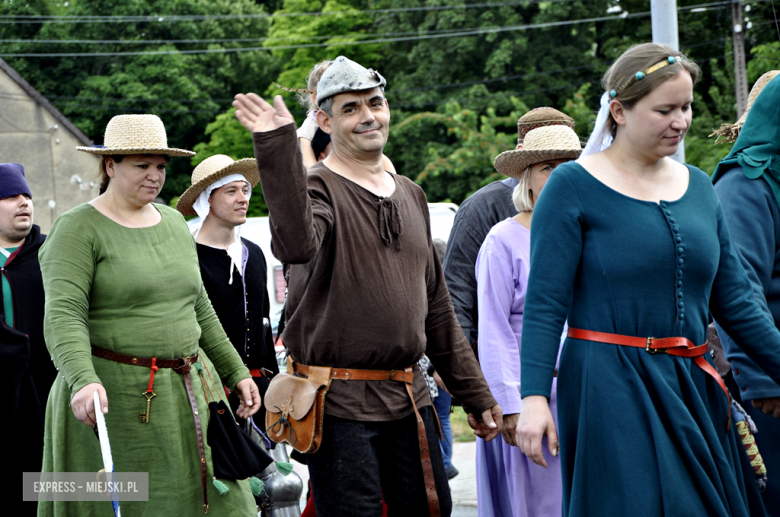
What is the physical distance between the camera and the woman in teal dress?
117 inches

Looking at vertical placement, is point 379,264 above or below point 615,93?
below

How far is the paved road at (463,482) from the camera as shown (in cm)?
663

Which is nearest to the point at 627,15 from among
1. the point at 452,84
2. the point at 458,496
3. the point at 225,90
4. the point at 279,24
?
the point at 452,84

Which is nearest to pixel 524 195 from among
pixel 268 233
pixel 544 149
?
pixel 544 149

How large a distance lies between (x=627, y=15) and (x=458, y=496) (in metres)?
22.0

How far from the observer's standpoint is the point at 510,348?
4.40 metres

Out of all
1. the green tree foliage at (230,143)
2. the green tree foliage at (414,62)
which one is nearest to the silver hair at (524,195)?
the green tree foliage at (414,62)

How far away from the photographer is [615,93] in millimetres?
3186

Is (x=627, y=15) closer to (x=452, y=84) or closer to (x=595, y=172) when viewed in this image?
(x=452, y=84)

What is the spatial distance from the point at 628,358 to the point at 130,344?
2.23m

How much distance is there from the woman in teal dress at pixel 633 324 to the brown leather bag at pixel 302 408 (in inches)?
32.0

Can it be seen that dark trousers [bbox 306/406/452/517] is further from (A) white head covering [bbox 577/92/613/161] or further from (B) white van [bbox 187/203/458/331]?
(B) white van [bbox 187/203/458/331]

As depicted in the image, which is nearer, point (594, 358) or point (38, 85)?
point (594, 358)

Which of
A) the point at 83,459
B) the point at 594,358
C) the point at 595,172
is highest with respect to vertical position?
the point at 595,172
